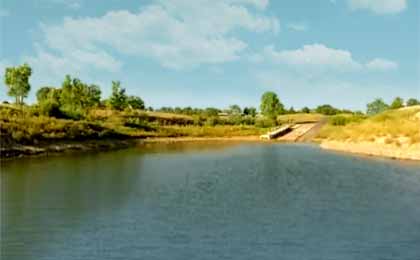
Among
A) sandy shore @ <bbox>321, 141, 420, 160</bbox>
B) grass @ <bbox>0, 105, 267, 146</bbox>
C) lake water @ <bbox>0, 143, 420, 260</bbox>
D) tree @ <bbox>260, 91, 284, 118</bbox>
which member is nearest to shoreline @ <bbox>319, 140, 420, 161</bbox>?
sandy shore @ <bbox>321, 141, 420, 160</bbox>

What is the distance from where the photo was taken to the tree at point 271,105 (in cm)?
16025

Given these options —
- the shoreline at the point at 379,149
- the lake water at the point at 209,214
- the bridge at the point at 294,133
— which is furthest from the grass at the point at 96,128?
the shoreline at the point at 379,149

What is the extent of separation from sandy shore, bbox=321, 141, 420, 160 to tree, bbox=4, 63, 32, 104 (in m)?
60.2

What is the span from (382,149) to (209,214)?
49.8 metres

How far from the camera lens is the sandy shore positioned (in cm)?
6612

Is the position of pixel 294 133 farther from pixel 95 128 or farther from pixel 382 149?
pixel 382 149

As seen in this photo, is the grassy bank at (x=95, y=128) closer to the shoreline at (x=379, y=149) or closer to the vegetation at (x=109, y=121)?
the vegetation at (x=109, y=121)

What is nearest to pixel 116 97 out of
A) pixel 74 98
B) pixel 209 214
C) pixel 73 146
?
pixel 74 98

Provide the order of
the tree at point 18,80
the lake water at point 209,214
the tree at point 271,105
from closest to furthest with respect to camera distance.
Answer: the lake water at point 209,214, the tree at point 18,80, the tree at point 271,105

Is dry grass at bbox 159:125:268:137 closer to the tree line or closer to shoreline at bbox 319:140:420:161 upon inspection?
the tree line

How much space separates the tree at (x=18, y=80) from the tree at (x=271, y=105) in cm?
7674

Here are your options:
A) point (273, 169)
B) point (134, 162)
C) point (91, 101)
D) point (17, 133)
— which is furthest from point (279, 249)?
point (91, 101)

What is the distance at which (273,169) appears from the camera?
55062 millimetres

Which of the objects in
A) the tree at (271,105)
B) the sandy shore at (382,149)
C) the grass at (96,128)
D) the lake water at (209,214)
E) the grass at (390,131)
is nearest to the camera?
the lake water at (209,214)
